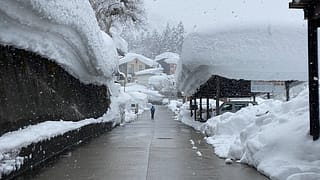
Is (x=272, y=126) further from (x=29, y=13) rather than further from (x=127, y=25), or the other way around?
(x=127, y=25)

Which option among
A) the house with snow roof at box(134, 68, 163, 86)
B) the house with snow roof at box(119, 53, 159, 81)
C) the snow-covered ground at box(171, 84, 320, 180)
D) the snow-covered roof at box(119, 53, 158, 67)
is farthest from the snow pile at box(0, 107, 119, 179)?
the snow-covered roof at box(119, 53, 158, 67)

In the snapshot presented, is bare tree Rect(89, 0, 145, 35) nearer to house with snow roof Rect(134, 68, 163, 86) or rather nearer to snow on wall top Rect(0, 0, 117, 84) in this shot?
snow on wall top Rect(0, 0, 117, 84)

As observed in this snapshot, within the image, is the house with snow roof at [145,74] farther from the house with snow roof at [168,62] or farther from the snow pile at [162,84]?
the house with snow roof at [168,62]

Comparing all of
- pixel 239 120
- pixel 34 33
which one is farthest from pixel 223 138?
pixel 34 33

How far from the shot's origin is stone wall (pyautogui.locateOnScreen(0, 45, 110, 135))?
32.8ft

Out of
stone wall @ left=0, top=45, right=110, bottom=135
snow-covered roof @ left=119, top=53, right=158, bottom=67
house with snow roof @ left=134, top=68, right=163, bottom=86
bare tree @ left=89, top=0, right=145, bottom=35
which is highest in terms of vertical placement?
snow-covered roof @ left=119, top=53, right=158, bottom=67

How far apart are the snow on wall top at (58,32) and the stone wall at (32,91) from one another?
0.30 metres

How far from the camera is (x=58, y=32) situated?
40.9ft

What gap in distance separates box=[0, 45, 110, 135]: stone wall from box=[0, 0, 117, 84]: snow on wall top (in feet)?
0.99

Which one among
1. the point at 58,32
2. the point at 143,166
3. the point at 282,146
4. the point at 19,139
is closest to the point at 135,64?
the point at 58,32

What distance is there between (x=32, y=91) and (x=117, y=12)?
2808 centimetres

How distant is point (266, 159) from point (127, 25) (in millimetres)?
33515

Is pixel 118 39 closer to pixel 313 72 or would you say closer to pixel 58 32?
pixel 58 32

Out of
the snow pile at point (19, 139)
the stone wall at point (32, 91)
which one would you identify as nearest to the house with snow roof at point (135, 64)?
the stone wall at point (32, 91)
